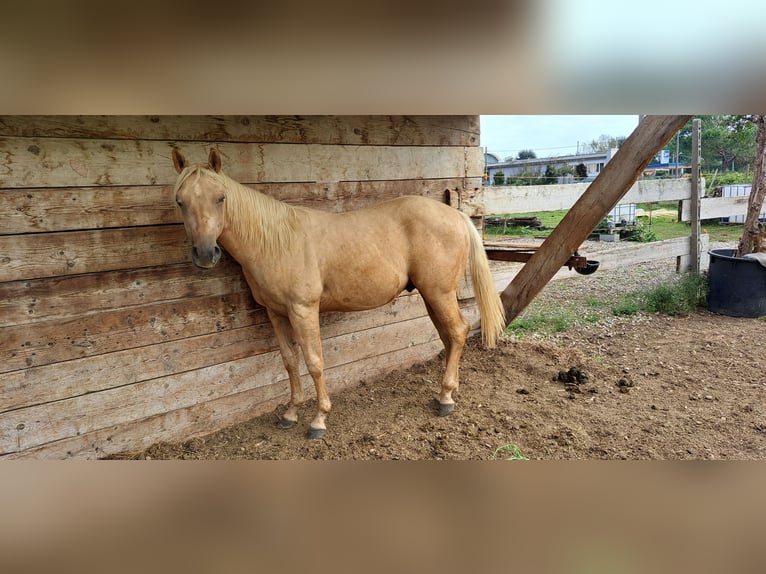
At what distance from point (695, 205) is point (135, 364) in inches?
280

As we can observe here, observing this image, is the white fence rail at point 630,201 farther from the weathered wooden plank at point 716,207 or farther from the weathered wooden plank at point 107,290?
the weathered wooden plank at point 107,290

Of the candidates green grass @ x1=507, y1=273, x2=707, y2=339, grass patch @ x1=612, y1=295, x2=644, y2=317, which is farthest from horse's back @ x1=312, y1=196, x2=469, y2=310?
grass patch @ x1=612, y1=295, x2=644, y2=317

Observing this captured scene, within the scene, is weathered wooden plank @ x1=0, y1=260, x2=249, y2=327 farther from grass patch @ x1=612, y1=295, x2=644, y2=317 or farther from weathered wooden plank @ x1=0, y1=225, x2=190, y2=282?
grass patch @ x1=612, y1=295, x2=644, y2=317

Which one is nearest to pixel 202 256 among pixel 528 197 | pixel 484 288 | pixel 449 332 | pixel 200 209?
pixel 200 209

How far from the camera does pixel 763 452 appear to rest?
2518 millimetres

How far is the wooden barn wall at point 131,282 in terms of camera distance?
211 cm

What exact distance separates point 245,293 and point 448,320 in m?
1.30

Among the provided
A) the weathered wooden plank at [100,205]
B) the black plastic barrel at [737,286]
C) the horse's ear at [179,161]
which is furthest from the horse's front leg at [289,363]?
the black plastic barrel at [737,286]

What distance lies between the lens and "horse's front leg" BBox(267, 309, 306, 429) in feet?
9.18

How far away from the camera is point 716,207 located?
6672mm
